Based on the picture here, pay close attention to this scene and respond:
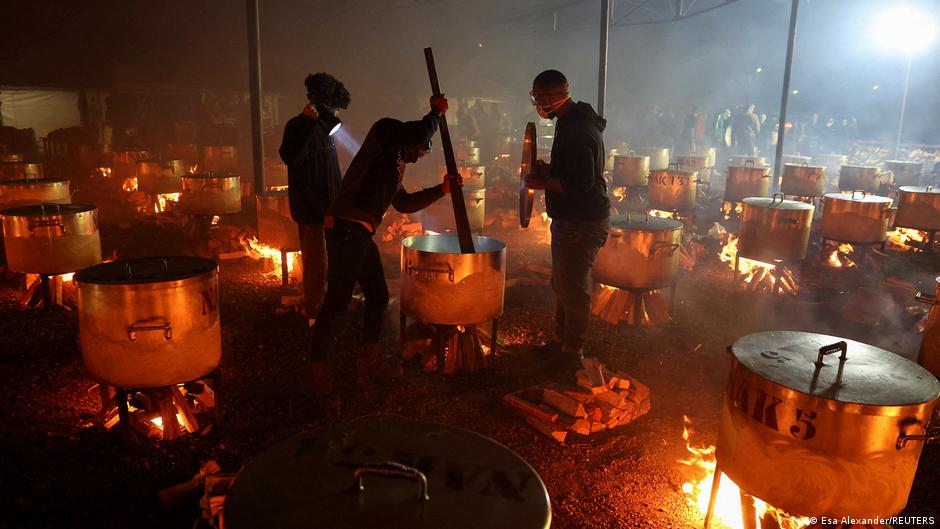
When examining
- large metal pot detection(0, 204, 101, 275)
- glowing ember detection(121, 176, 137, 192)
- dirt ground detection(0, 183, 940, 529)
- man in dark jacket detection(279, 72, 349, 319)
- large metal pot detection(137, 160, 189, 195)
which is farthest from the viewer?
glowing ember detection(121, 176, 137, 192)

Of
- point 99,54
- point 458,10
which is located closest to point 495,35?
point 458,10

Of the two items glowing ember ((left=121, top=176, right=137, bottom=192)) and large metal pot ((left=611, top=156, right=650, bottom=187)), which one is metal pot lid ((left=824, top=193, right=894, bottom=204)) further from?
glowing ember ((left=121, top=176, right=137, bottom=192))

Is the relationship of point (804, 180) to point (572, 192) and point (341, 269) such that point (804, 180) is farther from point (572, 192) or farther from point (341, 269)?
point (341, 269)

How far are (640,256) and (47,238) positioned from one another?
6289 millimetres

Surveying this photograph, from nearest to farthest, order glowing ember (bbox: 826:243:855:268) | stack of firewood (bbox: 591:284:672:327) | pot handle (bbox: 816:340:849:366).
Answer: pot handle (bbox: 816:340:849:366)
stack of firewood (bbox: 591:284:672:327)
glowing ember (bbox: 826:243:855:268)

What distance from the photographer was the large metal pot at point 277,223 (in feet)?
24.5

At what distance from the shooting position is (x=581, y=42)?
3506 centimetres

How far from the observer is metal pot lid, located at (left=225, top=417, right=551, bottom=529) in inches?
71.0

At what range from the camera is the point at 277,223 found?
7.53 metres

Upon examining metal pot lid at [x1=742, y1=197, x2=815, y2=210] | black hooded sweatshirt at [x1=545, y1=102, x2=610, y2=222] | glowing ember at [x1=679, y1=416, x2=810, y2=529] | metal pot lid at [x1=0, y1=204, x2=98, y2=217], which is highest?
black hooded sweatshirt at [x1=545, y1=102, x2=610, y2=222]

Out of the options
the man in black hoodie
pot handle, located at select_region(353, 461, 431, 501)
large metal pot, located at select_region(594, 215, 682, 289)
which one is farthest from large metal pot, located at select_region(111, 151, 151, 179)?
pot handle, located at select_region(353, 461, 431, 501)

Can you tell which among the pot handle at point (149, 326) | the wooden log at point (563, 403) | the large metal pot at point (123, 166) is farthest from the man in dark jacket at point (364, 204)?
the large metal pot at point (123, 166)

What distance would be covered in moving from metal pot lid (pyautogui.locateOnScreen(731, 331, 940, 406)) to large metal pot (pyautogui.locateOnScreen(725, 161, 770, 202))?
9409 millimetres

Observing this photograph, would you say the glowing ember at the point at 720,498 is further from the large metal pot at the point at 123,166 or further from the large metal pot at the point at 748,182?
the large metal pot at the point at 123,166
